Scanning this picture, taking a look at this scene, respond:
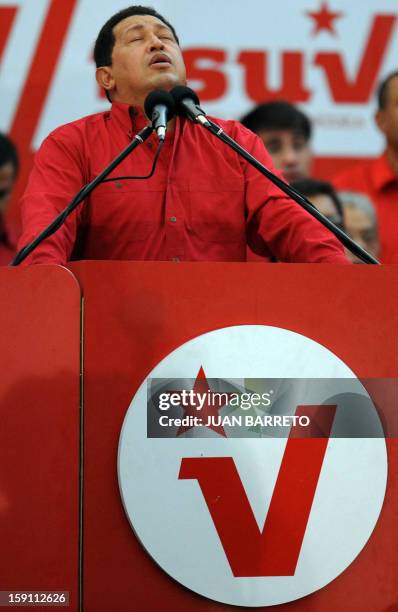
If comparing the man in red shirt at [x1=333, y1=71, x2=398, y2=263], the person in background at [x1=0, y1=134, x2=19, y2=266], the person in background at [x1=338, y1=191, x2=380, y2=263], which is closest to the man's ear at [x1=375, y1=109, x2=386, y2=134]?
the man in red shirt at [x1=333, y1=71, x2=398, y2=263]

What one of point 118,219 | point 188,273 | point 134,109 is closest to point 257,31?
point 134,109

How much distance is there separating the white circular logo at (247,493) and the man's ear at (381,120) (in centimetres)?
246

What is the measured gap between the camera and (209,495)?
1.71 m

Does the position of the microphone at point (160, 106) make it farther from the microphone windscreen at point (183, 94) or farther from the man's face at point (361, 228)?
the man's face at point (361, 228)

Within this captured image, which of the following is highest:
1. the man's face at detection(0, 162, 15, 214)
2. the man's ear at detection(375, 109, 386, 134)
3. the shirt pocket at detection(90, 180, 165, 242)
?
the shirt pocket at detection(90, 180, 165, 242)

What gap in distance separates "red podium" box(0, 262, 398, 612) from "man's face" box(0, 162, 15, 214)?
230 centimetres

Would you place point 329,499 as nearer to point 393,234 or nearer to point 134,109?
point 134,109

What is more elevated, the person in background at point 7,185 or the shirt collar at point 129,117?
the shirt collar at point 129,117

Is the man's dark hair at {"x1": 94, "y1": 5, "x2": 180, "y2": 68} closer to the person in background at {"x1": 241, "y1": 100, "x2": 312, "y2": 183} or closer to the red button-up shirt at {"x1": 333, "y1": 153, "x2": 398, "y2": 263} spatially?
the person in background at {"x1": 241, "y1": 100, "x2": 312, "y2": 183}

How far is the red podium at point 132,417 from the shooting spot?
1681 mm

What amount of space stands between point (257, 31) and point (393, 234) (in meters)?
0.94

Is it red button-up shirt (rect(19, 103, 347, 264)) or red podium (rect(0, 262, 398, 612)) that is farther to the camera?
red button-up shirt (rect(19, 103, 347, 264))

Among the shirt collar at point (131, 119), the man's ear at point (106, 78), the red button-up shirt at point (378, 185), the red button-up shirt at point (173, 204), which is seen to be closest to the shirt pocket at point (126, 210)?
the red button-up shirt at point (173, 204)

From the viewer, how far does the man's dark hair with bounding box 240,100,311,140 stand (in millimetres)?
3812
